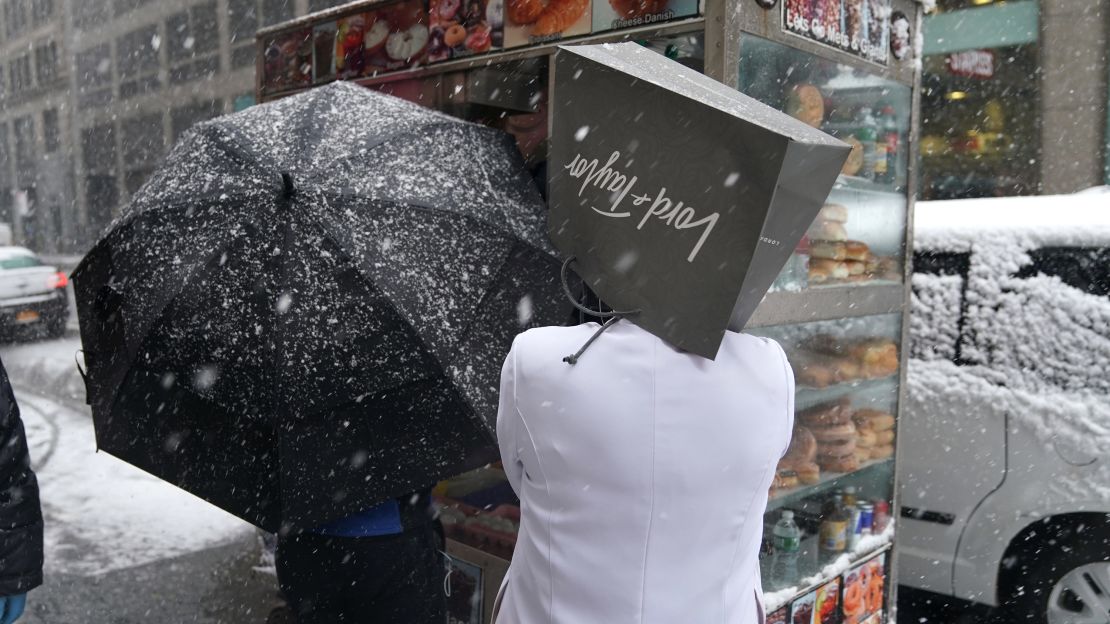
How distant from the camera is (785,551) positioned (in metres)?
3.93

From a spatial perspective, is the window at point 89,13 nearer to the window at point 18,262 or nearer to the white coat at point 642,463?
the window at point 18,262

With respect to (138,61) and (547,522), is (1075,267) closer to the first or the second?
(547,522)

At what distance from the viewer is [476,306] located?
8.03 feet

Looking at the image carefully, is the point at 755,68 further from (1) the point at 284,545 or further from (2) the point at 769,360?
(1) the point at 284,545

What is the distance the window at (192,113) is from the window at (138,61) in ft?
8.77

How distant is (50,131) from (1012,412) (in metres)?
46.1

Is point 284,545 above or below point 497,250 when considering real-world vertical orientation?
below

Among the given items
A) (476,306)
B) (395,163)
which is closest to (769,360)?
(476,306)

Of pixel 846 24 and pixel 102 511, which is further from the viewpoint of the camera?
pixel 102 511

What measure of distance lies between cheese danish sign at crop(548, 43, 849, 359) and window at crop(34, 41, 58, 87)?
45924mm

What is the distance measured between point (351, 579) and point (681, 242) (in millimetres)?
1585

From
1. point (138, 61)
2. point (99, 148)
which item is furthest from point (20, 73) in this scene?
point (138, 61)

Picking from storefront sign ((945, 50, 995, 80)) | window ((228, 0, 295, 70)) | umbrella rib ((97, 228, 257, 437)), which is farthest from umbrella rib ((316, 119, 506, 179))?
window ((228, 0, 295, 70))

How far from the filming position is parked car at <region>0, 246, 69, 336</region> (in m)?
14.1
